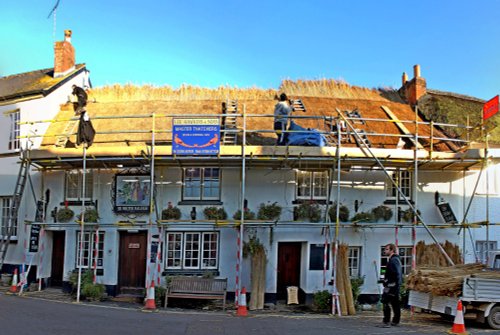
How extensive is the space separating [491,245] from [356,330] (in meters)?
8.86

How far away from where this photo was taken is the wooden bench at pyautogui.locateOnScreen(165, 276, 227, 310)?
15.1 m

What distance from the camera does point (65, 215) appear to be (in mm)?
17328

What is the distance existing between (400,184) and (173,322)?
9.38m

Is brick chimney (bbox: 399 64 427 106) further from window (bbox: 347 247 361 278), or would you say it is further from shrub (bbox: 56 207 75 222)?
shrub (bbox: 56 207 75 222)

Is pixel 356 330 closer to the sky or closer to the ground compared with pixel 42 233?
closer to the ground

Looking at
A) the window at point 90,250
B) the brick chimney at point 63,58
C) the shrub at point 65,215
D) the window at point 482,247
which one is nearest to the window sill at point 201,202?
the window at point 90,250

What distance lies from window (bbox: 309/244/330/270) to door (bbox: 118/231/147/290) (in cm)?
556

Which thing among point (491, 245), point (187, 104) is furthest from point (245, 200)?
point (491, 245)

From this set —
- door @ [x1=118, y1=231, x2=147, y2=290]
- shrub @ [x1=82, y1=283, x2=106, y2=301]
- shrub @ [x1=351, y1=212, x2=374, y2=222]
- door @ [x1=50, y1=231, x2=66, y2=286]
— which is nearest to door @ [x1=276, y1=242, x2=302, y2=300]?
shrub @ [x1=351, y1=212, x2=374, y2=222]

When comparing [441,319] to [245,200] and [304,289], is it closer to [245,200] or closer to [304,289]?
[304,289]

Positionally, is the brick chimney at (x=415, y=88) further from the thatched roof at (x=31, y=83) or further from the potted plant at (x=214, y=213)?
the thatched roof at (x=31, y=83)

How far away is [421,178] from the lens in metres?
17.5

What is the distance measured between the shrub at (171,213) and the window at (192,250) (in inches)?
27.1

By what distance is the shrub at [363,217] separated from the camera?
16.5 m
